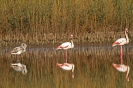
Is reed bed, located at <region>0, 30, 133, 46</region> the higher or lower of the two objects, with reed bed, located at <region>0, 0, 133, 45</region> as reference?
lower

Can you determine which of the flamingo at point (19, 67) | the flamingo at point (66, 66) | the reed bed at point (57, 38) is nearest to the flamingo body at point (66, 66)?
the flamingo at point (66, 66)

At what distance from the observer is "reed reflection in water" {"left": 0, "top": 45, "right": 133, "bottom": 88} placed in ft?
40.9

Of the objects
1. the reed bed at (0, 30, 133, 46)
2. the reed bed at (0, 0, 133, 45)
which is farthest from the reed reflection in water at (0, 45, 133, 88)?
the reed bed at (0, 0, 133, 45)

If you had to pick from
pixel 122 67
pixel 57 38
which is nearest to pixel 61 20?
pixel 57 38

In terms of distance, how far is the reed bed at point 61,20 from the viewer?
22109 millimetres

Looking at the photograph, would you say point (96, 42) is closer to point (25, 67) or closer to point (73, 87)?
point (25, 67)

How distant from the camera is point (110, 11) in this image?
23000 mm

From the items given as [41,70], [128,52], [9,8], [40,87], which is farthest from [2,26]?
[40,87]

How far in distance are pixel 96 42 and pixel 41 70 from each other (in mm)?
6937

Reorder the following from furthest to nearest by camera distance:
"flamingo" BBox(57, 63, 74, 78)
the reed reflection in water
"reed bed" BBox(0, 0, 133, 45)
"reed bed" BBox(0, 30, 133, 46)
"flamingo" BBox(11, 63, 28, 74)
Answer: "reed bed" BBox(0, 0, 133, 45) → "reed bed" BBox(0, 30, 133, 46) → "flamingo" BBox(57, 63, 74, 78) → "flamingo" BBox(11, 63, 28, 74) → the reed reflection in water

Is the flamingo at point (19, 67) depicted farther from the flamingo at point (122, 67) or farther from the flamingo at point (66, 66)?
the flamingo at point (122, 67)

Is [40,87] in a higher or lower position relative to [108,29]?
lower

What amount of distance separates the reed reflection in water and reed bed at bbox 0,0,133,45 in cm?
89

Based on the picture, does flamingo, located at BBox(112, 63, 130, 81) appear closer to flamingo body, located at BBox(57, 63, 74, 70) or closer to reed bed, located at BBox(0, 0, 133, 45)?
flamingo body, located at BBox(57, 63, 74, 70)
